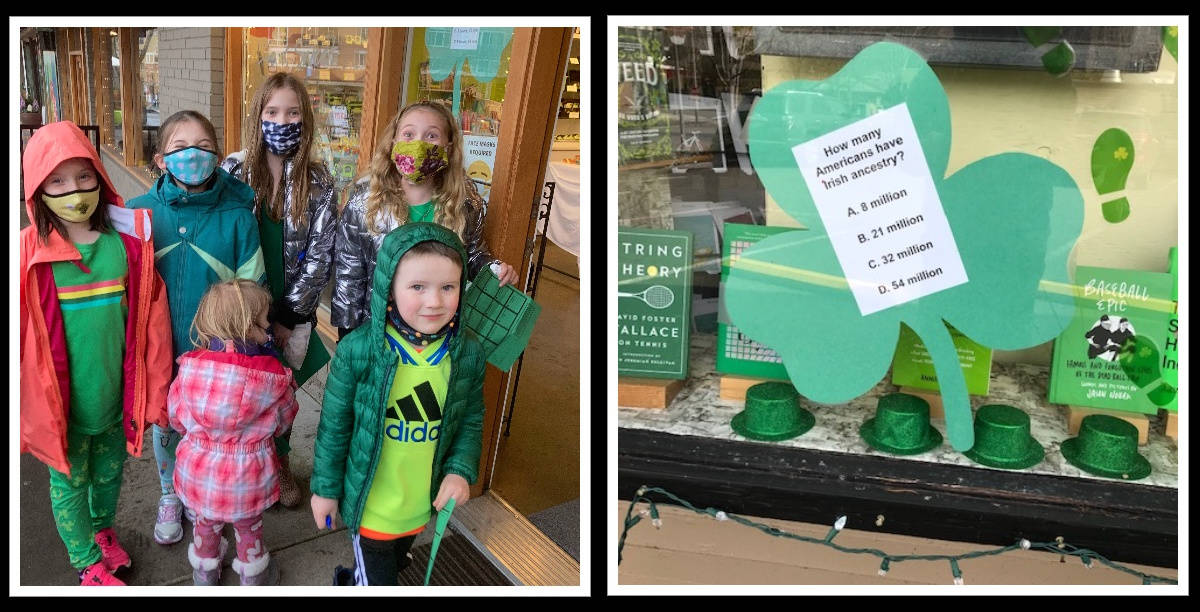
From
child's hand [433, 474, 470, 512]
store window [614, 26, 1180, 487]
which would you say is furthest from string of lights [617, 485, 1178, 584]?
child's hand [433, 474, 470, 512]

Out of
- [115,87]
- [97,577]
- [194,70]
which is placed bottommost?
[97,577]

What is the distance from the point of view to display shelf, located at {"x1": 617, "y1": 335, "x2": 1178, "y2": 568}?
6.19 ft

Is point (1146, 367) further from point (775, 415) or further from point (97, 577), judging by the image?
point (97, 577)

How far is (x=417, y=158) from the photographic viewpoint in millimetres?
2252

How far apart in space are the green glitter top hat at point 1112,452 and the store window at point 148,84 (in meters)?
6.31

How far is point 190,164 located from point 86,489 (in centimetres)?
95

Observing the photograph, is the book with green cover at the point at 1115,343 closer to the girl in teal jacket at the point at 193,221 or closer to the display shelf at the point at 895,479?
the display shelf at the point at 895,479

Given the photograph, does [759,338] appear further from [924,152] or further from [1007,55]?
[1007,55]

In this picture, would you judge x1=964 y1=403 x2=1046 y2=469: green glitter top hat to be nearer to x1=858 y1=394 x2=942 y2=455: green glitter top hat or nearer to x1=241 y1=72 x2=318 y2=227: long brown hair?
x1=858 y1=394 x2=942 y2=455: green glitter top hat

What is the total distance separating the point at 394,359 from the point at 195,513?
32.6 inches

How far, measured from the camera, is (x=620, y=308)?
217 centimetres

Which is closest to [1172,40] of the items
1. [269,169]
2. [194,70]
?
[269,169]

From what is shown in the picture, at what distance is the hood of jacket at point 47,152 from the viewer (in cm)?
200

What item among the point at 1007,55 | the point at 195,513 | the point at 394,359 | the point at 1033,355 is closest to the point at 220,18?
the point at 394,359
